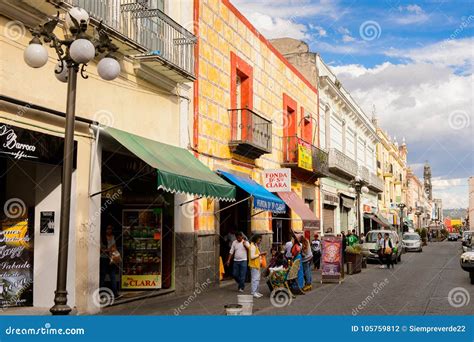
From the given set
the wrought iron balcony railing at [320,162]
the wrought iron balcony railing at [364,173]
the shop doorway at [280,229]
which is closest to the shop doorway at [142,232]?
the shop doorway at [280,229]

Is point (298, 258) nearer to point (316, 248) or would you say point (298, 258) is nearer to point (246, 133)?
point (246, 133)

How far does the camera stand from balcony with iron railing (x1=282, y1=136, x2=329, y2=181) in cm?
2306

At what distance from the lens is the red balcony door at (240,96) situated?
1797 cm

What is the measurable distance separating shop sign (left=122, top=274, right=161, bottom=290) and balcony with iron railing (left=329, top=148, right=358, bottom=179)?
1702cm

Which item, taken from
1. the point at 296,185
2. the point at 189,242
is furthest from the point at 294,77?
the point at 189,242

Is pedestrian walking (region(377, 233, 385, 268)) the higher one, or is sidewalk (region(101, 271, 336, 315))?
pedestrian walking (region(377, 233, 385, 268))

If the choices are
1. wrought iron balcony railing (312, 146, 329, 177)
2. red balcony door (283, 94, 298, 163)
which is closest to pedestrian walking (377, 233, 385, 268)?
wrought iron balcony railing (312, 146, 329, 177)

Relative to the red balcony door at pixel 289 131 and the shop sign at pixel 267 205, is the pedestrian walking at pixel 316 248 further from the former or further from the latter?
the shop sign at pixel 267 205

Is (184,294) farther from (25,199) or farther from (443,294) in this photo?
(443,294)

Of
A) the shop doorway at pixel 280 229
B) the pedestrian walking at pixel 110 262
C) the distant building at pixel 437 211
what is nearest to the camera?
the pedestrian walking at pixel 110 262

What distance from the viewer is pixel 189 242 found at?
14.6 metres

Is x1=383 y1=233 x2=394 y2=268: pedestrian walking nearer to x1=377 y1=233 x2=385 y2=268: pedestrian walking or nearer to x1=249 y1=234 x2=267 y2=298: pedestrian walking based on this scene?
x1=377 y1=233 x2=385 y2=268: pedestrian walking

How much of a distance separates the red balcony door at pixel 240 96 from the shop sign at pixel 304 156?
4.53m

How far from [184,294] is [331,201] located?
17209 millimetres
